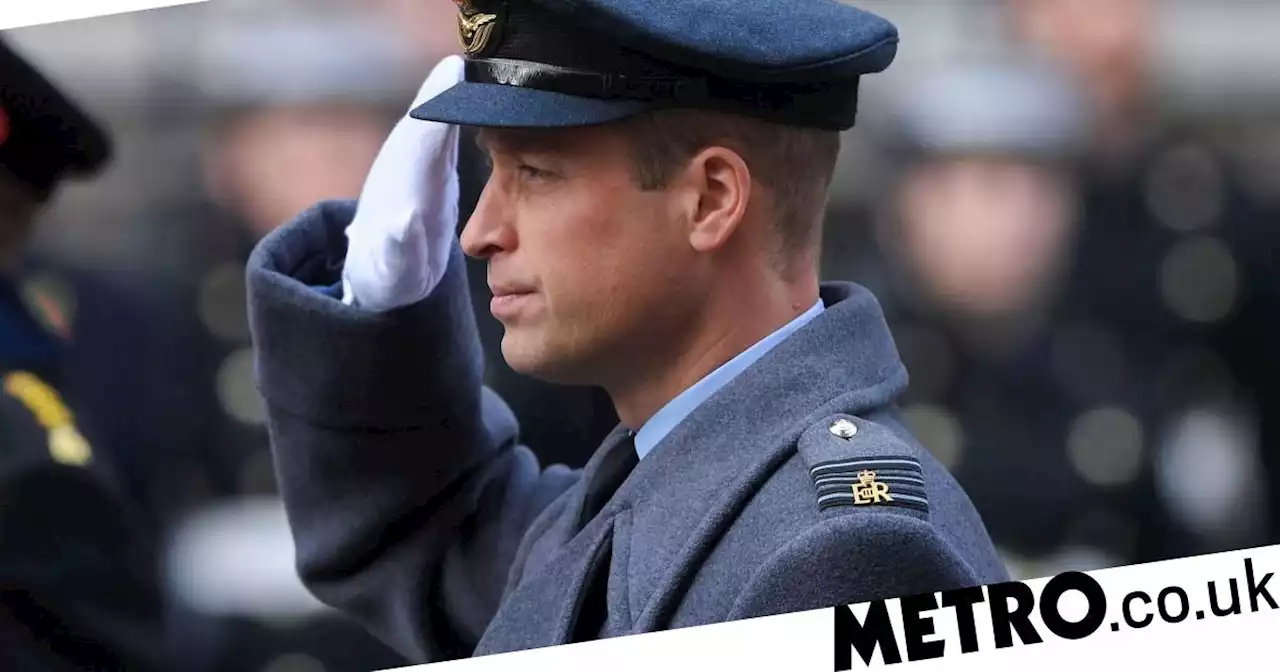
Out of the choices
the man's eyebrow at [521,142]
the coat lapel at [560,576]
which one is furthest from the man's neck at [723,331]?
the man's eyebrow at [521,142]

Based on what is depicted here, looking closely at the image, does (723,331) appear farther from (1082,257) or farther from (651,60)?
(1082,257)

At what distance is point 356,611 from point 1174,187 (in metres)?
1.11

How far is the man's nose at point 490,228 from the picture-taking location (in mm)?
1438

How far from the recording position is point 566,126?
1362 mm

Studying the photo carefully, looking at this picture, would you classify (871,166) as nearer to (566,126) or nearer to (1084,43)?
(1084,43)

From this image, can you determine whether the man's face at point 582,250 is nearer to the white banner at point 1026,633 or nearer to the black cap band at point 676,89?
the black cap band at point 676,89

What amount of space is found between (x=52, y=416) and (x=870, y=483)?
3.91 feet

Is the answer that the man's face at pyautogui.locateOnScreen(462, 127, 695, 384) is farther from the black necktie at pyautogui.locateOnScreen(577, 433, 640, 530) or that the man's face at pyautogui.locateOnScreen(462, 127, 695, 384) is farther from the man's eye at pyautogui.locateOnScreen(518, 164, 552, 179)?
the black necktie at pyautogui.locateOnScreen(577, 433, 640, 530)

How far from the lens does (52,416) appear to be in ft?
6.26

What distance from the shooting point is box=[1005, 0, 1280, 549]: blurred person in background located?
1.58 meters

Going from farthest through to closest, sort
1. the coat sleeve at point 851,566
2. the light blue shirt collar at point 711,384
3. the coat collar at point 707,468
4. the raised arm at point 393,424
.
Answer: the raised arm at point 393,424, the light blue shirt collar at point 711,384, the coat collar at point 707,468, the coat sleeve at point 851,566

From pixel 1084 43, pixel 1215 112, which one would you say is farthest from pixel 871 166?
pixel 1215 112

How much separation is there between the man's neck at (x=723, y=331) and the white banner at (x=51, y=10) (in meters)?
0.90

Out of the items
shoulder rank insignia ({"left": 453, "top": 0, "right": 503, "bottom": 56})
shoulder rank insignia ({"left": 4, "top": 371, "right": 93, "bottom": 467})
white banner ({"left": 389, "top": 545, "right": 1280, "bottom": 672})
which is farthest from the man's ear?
shoulder rank insignia ({"left": 4, "top": 371, "right": 93, "bottom": 467})
